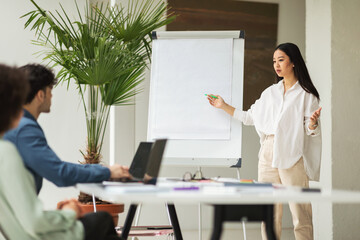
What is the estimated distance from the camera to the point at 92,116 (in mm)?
4512

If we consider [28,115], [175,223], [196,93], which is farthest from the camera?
[196,93]

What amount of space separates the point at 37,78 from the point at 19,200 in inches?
28.2

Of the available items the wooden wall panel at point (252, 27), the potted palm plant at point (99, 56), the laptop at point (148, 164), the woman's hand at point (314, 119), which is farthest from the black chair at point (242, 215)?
the wooden wall panel at point (252, 27)

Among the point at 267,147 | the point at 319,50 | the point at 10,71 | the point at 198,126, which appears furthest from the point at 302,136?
the point at 10,71

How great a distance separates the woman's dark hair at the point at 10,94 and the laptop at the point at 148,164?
0.83 m

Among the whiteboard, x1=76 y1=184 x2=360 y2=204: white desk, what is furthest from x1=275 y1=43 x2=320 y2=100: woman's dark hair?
x1=76 y1=184 x2=360 y2=204: white desk

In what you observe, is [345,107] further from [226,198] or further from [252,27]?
[226,198]

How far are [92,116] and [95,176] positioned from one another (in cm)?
209

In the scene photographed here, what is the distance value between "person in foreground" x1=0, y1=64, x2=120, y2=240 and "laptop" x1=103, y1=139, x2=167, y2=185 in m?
0.48

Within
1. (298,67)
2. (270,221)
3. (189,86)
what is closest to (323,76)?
(298,67)

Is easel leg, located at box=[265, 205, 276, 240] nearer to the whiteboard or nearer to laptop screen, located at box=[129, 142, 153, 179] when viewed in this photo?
laptop screen, located at box=[129, 142, 153, 179]

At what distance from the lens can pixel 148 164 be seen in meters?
2.55

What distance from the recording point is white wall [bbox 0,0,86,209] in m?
5.45

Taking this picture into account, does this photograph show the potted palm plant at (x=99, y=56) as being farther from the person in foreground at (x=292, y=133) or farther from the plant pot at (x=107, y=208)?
the person in foreground at (x=292, y=133)
